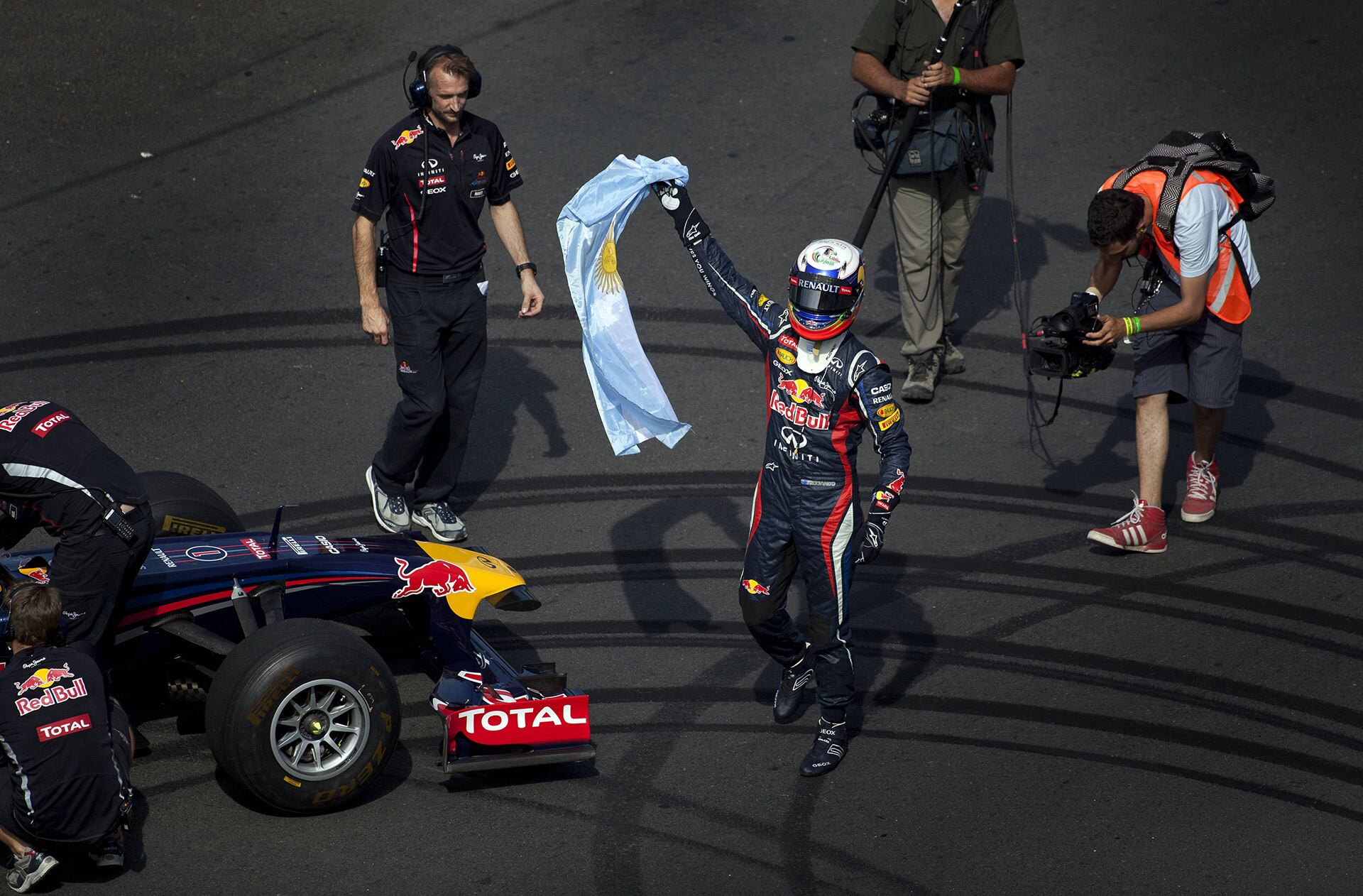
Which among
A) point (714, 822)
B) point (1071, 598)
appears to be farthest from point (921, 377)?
point (714, 822)

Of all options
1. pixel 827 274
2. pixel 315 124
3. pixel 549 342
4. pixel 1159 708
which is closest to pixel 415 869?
pixel 827 274

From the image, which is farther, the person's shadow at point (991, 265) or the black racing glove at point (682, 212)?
the person's shadow at point (991, 265)

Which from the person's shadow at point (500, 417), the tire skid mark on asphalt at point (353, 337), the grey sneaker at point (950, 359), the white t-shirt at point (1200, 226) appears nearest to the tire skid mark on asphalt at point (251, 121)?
the tire skid mark on asphalt at point (353, 337)

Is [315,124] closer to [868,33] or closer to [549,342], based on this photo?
[549,342]

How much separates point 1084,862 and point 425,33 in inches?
370

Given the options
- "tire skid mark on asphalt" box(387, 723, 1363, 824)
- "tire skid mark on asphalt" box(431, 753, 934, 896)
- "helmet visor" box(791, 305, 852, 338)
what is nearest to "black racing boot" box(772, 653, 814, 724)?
"tire skid mark on asphalt" box(387, 723, 1363, 824)

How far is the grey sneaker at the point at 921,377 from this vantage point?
883cm

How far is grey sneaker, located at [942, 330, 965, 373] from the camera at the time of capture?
357 inches

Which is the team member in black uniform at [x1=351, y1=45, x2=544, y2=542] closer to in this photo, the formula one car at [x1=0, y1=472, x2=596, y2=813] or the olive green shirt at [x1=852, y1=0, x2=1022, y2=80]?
the formula one car at [x1=0, y1=472, x2=596, y2=813]

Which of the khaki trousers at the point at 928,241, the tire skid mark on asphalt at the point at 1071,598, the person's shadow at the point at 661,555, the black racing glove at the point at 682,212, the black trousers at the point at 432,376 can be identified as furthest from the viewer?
the khaki trousers at the point at 928,241

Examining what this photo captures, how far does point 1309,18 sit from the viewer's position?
12969 millimetres

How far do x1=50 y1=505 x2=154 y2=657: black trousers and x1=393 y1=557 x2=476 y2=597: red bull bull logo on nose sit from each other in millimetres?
1069

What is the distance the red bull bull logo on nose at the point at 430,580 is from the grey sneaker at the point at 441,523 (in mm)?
1317

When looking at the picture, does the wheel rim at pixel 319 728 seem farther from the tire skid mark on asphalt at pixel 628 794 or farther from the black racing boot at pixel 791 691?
the black racing boot at pixel 791 691
